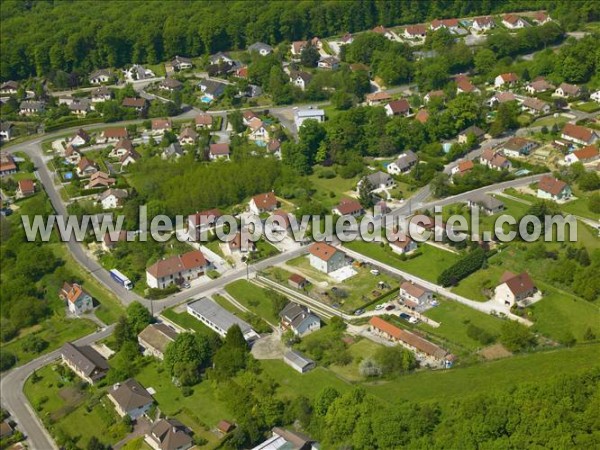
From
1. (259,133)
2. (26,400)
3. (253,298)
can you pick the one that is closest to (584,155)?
(253,298)

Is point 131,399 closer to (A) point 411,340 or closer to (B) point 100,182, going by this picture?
(A) point 411,340

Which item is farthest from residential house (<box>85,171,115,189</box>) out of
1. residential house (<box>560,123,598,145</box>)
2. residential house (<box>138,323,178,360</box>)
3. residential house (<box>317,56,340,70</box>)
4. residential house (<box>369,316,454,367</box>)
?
residential house (<box>560,123,598,145</box>)

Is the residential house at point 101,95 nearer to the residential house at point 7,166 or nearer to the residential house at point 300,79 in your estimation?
the residential house at point 7,166

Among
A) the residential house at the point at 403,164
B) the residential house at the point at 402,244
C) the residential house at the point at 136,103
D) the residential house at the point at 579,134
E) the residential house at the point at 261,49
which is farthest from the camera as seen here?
the residential house at the point at 261,49

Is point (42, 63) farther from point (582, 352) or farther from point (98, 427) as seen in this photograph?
point (582, 352)

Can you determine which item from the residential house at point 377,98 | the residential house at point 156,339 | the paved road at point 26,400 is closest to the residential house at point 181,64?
the residential house at point 377,98

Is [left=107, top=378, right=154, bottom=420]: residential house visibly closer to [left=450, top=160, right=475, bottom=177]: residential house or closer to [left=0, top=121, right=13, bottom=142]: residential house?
[left=450, top=160, right=475, bottom=177]: residential house
